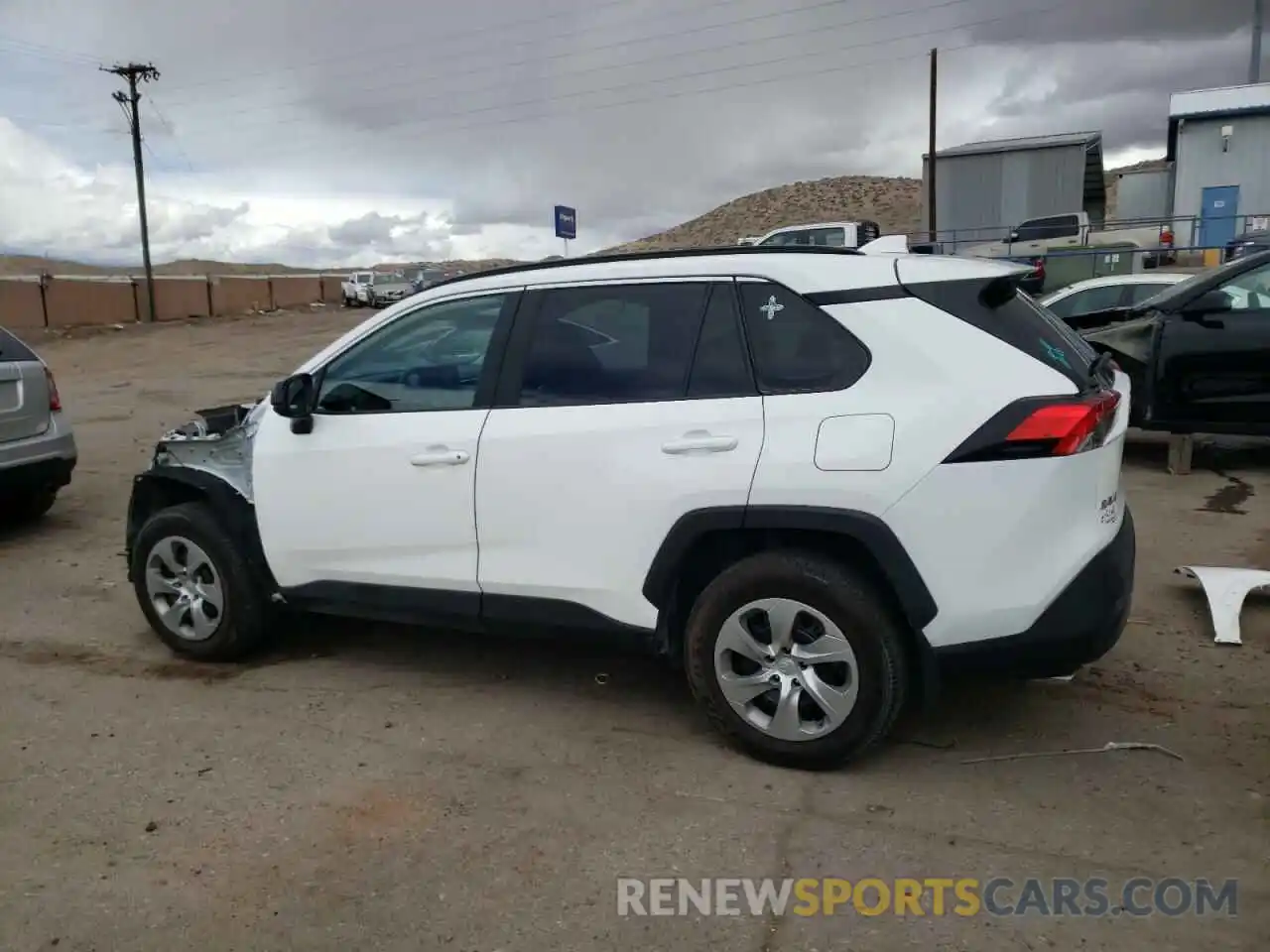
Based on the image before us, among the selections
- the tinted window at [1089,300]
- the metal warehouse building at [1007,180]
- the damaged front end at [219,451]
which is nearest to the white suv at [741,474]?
the damaged front end at [219,451]

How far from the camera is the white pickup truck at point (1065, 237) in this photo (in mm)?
22938

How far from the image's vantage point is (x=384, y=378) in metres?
4.50

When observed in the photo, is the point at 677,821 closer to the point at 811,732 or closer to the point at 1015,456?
the point at 811,732

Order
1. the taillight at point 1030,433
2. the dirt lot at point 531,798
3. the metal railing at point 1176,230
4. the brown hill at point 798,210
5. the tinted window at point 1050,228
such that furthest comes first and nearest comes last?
the brown hill at point 798,210
the metal railing at point 1176,230
the tinted window at point 1050,228
the taillight at point 1030,433
the dirt lot at point 531,798

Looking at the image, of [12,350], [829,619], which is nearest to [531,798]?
[829,619]

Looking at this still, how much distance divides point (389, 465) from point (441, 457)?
27cm

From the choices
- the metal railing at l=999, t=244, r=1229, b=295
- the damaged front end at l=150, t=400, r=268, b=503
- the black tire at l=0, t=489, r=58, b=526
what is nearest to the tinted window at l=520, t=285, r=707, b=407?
the damaged front end at l=150, t=400, r=268, b=503

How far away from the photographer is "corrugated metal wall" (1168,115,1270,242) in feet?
92.9

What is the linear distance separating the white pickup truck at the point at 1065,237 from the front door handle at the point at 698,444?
796 inches

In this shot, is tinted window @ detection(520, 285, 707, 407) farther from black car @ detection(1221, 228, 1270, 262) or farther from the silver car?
black car @ detection(1221, 228, 1270, 262)

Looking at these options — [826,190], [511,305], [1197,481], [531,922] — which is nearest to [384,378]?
[511,305]

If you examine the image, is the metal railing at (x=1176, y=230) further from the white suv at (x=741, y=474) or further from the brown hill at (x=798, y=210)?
the brown hill at (x=798, y=210)

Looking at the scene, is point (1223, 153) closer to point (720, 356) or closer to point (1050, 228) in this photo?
point (1050, 228)

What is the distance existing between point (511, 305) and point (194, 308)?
37758mm
